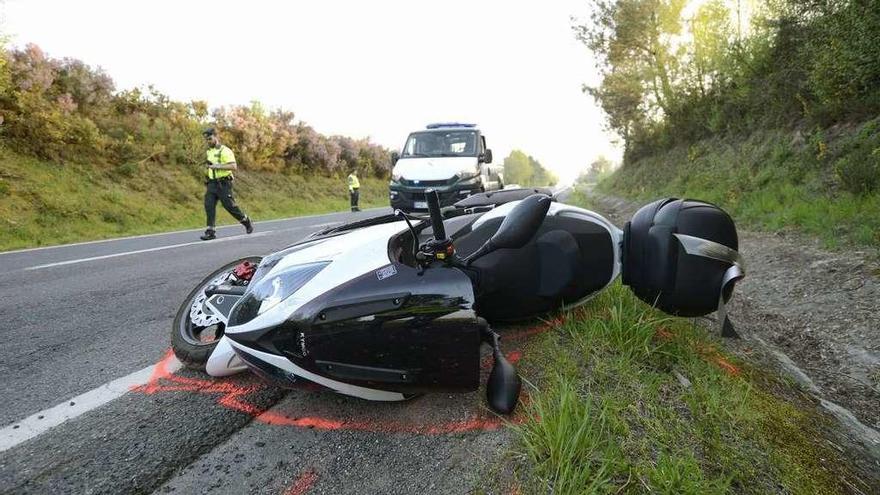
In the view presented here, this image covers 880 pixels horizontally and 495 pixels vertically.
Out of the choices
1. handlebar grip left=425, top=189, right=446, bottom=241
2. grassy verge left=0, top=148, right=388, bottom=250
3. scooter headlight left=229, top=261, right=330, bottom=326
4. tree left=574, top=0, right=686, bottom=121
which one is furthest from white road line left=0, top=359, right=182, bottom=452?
tree left=574, top=0, right=686, bottom=121

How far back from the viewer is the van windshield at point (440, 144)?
8.80 m

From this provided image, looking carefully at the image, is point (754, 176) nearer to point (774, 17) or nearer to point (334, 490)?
point (774, 17)

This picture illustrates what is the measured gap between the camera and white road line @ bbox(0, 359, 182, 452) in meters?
1.71

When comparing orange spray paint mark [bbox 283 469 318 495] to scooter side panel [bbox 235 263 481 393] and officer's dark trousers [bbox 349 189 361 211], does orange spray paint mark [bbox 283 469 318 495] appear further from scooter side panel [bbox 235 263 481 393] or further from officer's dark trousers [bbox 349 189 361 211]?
officer's dark trousers [bbox 349 189 361 211]

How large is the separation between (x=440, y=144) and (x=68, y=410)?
25.6 feet

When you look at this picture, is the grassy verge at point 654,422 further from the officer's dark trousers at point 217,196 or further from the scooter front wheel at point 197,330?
the officer's dark trousers at point 217,196

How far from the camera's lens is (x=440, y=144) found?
8984 millimetres

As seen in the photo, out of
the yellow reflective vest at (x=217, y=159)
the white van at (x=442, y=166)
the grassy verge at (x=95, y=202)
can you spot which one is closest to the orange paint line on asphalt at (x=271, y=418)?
the white van at (x=442, y=166)

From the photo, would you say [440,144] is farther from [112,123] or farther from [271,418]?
[112,123]

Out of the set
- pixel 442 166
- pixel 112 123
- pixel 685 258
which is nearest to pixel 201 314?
pixel 685 258

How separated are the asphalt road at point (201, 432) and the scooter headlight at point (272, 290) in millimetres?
385

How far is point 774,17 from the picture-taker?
8703 mm

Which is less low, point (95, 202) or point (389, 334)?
point (95, 202)

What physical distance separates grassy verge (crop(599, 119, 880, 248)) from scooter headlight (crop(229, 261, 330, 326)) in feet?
16.4
